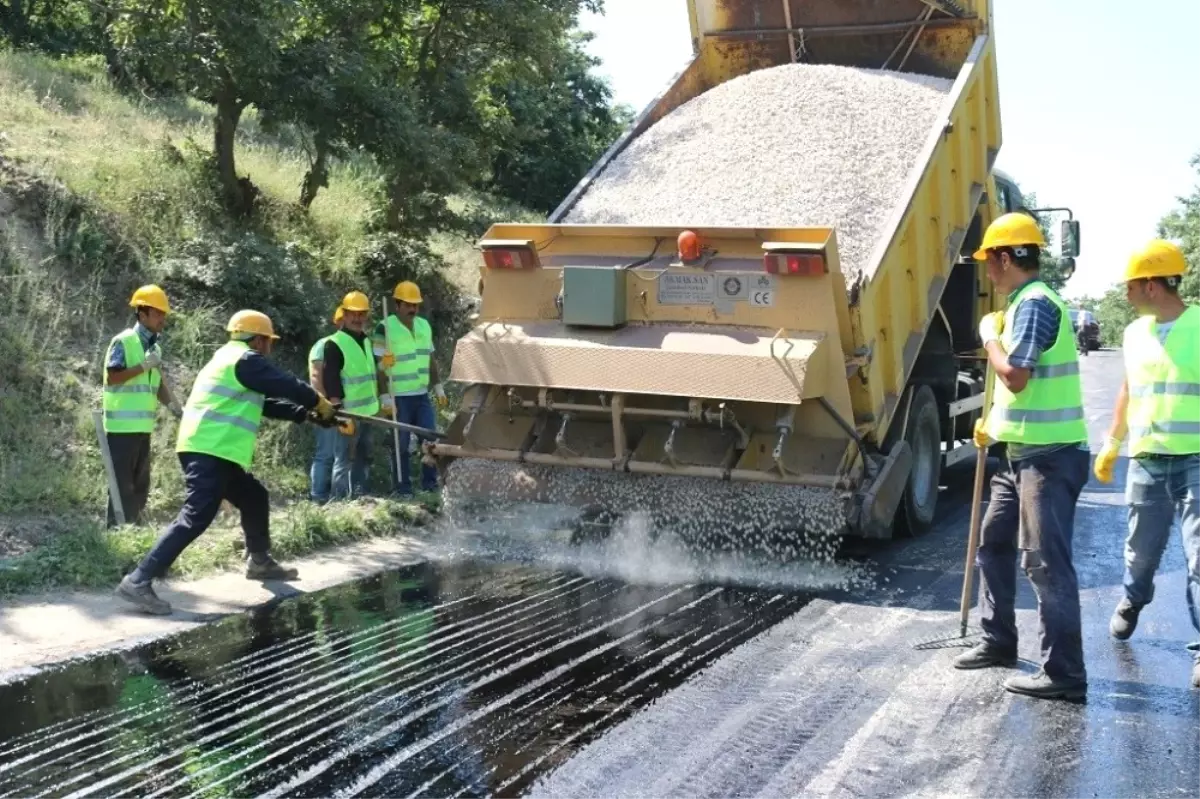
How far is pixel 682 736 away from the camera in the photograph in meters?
3.88

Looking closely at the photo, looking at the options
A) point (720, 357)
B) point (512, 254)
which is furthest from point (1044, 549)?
point (512, 254)

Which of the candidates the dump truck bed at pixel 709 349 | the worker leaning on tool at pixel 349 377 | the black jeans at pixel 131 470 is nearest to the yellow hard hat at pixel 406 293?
the worker leaning on tool at pixel 349 377

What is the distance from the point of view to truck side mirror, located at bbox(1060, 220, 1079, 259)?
9.09 m

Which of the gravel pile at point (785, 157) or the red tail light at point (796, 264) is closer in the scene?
the red tail light at point (796, 264)

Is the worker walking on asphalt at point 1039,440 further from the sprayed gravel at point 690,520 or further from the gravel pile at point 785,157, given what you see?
the gravel pile at point 785,157

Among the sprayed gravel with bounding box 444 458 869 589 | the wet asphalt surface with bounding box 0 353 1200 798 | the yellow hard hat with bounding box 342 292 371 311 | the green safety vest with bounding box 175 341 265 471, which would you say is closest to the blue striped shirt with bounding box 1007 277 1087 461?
the wet asphalt surface with bounding box 0 353 1200 798

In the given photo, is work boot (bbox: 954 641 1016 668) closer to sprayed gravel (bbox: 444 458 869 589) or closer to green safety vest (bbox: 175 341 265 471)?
sprayed gravel (bbox: 444 458 869 589)

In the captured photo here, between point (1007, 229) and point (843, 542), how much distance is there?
3.01 meters

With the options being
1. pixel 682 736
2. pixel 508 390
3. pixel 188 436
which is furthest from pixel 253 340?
pixel 682 736

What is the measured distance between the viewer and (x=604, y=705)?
4199 millimetres

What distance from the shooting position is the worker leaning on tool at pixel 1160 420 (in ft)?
15.1

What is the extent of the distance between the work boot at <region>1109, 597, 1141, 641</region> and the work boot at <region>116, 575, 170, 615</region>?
13.3 feet

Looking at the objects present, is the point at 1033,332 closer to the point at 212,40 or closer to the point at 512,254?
the point at 512,254

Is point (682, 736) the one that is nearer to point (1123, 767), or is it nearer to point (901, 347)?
point (1123, 767)
